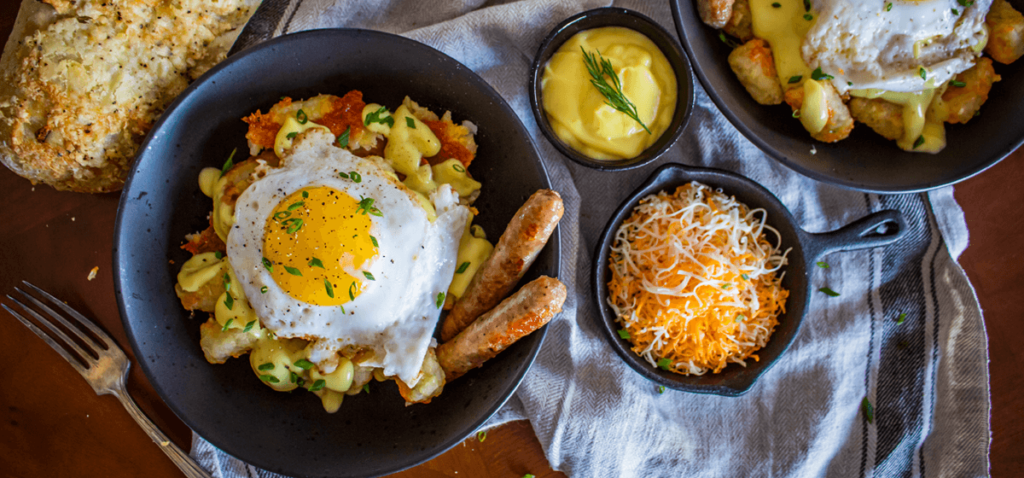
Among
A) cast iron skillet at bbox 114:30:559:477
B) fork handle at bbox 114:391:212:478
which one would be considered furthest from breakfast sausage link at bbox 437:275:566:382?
fork handle at bbox 114:391:212:478

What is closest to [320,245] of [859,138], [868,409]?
[859,138]

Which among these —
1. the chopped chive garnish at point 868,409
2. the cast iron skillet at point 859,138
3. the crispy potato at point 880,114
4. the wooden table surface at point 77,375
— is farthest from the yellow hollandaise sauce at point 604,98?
the chopped chive garnish at point 868,409

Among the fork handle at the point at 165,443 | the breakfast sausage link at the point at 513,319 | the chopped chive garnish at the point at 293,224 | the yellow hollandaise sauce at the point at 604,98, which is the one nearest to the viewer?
the breakfast sausage link at the point at 513,319

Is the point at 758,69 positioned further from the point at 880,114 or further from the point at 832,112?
the point at 880,114

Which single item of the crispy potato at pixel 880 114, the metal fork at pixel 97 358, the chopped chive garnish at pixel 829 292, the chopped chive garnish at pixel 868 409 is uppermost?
the crispy potato at pixel 880 114

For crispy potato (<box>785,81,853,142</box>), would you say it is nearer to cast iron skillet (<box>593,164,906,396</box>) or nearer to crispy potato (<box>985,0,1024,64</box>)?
cast iron skillet (<box>593,164,906,396</box>)

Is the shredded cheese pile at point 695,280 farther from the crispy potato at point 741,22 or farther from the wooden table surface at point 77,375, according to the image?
the wooden table surface at point 77,375

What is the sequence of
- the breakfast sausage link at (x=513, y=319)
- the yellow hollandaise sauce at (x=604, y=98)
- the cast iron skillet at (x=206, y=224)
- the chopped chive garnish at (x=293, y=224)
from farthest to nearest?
the yellow hollandaise sauce at (x=604, y=98) → the cast iron skillet at (x=206, y=224) → the chopped chive garnish at (x=293, y=224) → the breakfast sausage link at (x=513, y=319)

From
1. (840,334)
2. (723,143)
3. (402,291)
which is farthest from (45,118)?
(840,334)
